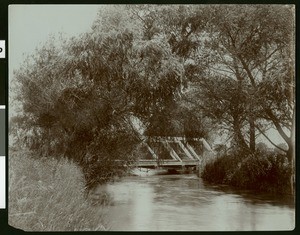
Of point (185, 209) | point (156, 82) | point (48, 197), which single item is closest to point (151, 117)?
point (156, 82)

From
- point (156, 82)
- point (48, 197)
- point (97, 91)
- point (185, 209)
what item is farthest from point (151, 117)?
point (48, 197)

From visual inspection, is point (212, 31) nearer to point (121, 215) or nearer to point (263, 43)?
point (263, 43)

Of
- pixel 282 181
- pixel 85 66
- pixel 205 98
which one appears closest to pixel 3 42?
pixel 85 66

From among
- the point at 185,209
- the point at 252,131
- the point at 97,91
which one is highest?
the point at 97,91

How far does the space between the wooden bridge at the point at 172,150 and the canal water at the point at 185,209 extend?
0.32 ft

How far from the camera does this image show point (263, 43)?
14.7ft

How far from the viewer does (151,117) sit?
451cm

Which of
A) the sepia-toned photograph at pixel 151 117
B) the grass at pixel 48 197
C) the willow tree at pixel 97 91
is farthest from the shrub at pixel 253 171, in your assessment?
the grass at pixel 48 197

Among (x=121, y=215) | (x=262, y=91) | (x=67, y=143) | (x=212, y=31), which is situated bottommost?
(x=121, y=215)

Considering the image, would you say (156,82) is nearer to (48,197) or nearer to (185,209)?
(185,209)

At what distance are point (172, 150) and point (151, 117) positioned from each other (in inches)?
7.5

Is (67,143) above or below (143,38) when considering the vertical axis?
below

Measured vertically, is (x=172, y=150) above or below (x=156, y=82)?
below
